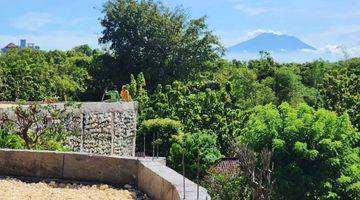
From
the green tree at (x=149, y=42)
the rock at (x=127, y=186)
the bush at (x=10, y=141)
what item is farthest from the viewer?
the green tree at (x=149, y=42)

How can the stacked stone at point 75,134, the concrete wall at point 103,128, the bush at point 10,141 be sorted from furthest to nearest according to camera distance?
the concrete wall at point 103,128 → the stacked stone at point 75,134 → the bush at point 10,141

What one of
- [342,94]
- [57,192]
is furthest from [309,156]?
[342,94]

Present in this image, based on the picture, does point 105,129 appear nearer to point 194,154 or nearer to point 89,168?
point 194,154

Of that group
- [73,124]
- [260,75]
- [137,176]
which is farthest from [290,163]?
[260,75]

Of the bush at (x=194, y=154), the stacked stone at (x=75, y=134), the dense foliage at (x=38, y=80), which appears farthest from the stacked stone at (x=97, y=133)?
the dense foliage at (x=38, y=80)

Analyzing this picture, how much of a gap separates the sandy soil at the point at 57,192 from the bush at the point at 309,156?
26.7ft

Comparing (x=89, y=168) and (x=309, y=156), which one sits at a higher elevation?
(x=89, y=168)

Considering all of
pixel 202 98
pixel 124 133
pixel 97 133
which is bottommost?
pixel 124 133

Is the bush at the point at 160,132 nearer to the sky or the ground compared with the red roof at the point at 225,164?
nearer to the sky

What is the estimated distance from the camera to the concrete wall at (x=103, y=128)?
16922mm

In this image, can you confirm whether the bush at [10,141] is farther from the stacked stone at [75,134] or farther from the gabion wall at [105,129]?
the gabion wall at [105,129]

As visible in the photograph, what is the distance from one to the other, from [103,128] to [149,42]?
16.2 metres

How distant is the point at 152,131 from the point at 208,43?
41.1 ft

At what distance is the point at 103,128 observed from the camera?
18.5m
